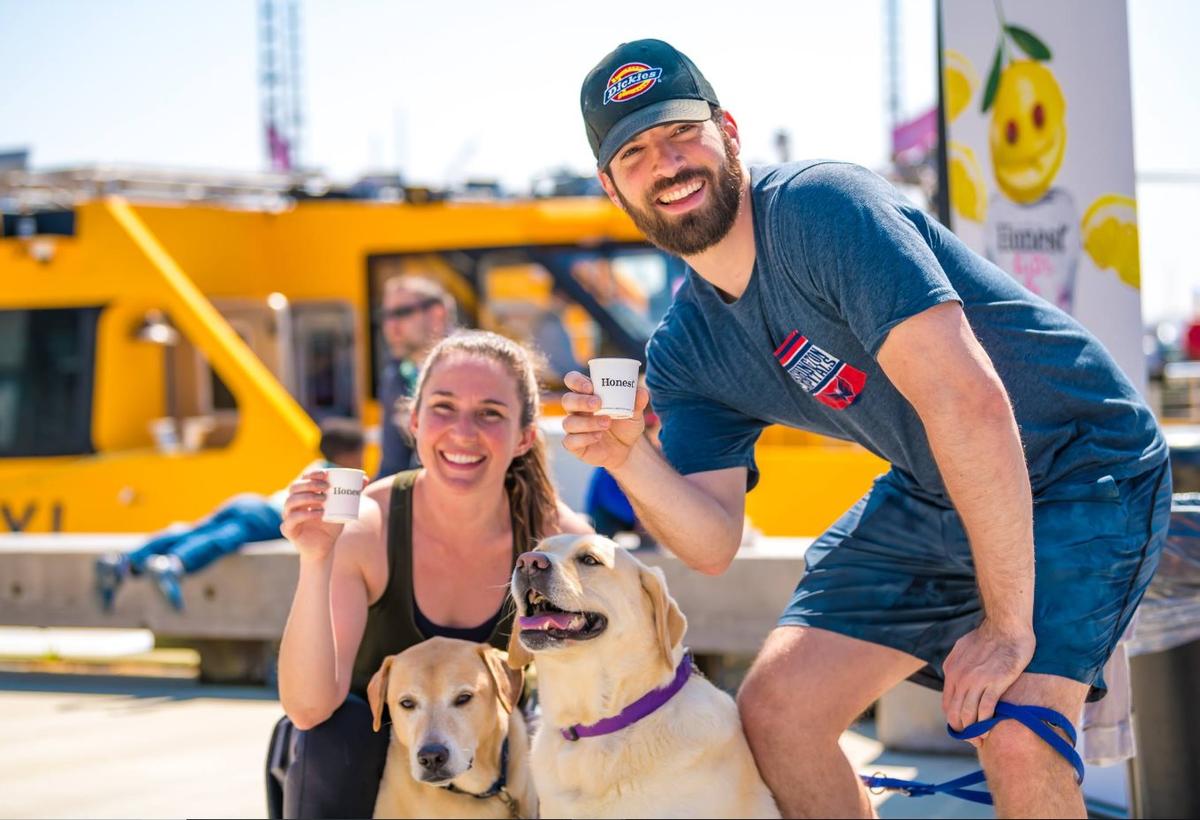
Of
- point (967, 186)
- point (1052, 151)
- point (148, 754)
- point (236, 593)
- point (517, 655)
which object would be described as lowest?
point (148, 754)

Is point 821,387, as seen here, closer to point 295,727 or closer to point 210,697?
point 295,727

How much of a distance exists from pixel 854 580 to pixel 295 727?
159 centimetres

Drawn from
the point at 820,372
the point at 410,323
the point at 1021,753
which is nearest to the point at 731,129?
the point at 820,372

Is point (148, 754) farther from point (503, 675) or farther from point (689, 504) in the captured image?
point (689, 504)

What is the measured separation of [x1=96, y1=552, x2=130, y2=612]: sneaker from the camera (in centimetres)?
746

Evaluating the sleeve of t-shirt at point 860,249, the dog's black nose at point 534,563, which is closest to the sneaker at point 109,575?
the dog's black nose at point 534,563

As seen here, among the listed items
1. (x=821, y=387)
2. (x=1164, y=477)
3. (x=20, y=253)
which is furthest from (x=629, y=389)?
(x=20, y=253)

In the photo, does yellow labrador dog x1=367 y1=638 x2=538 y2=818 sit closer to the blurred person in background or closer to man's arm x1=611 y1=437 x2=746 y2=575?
man's arm x1=611 y1=437 x2=746 y2=575

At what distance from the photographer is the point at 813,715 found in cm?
309

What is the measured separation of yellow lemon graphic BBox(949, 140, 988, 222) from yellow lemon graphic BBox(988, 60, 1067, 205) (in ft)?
0.25

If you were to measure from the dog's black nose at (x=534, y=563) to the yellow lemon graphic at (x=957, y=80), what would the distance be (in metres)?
2.99

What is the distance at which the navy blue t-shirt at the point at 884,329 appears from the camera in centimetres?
253

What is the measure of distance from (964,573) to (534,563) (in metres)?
1.09

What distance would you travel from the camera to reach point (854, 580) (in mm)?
3236
